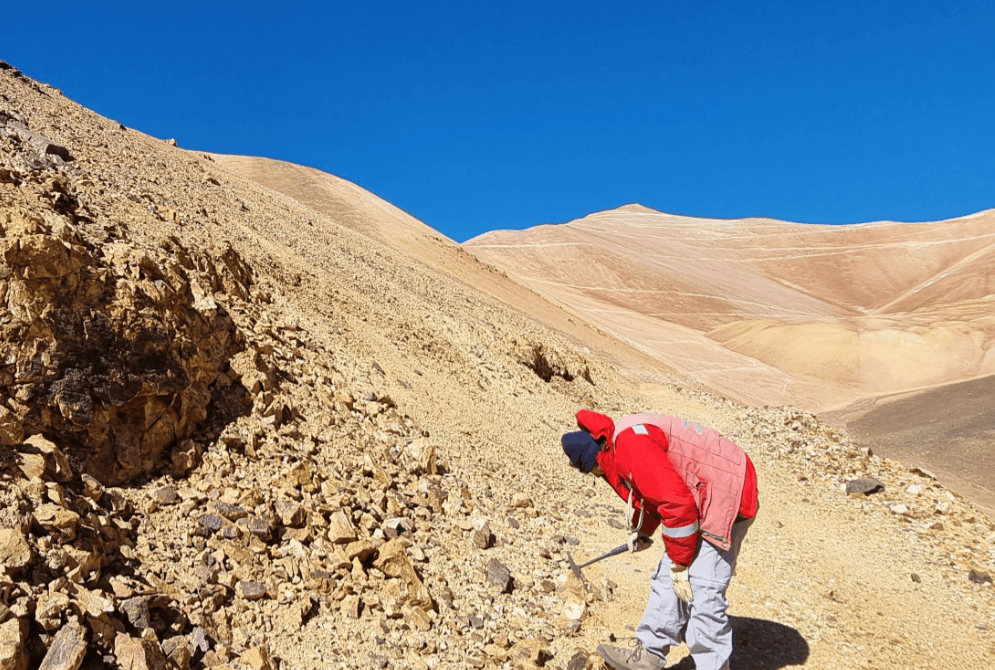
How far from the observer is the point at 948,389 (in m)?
21.0

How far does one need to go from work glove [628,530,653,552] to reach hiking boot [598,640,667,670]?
1.78ft

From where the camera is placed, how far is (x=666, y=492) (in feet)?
10.4

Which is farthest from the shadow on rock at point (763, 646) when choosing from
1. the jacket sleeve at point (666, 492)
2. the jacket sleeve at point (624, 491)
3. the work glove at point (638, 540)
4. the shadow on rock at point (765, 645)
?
the jacket sleeve at point (666, 492)

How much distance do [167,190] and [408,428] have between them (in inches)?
227

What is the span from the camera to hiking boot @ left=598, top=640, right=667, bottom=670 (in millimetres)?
3684

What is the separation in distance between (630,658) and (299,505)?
2.21 meters

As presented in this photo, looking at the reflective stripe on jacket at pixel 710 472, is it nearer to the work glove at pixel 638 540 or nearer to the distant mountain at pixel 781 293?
the work glove at pixel 638 540

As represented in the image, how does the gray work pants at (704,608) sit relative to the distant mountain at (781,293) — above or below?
below

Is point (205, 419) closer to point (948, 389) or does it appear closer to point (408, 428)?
point (408, 428)

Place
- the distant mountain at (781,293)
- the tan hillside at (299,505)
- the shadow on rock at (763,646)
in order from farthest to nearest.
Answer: the distant mountain at (781,293), the shadow on rock at (763,646), the tan hillside at (299,505)

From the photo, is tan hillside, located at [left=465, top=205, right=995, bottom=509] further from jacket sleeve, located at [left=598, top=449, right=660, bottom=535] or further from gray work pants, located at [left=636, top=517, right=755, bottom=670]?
jacket sleeve, located at [left=598, top=449, right=660, bottom=535]

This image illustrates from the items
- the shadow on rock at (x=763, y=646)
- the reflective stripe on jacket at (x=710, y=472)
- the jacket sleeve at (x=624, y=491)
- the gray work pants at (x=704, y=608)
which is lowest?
the shadow on rock at (x=763, y=646)

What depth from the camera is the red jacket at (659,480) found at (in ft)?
10.5

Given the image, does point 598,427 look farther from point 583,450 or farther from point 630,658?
point 630,658
